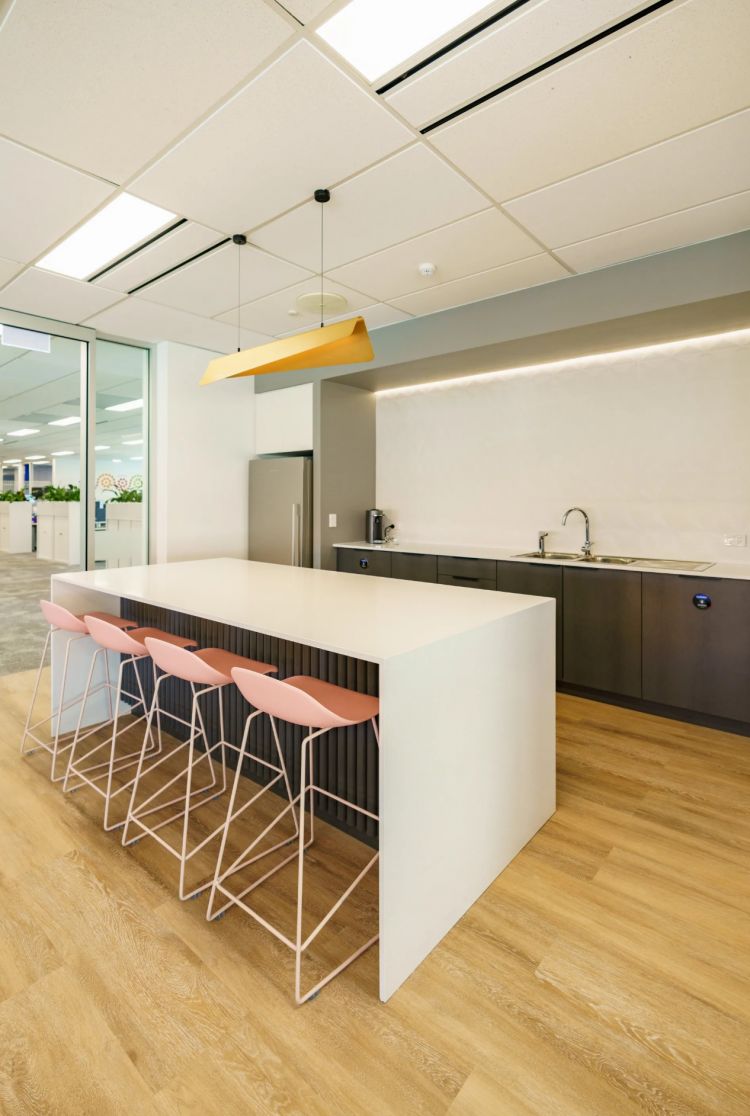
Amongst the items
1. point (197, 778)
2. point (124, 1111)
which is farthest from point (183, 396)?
point (124, 1111)

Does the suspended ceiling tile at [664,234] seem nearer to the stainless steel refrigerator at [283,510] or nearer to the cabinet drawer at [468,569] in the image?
the cabinet drawer at [468,569]

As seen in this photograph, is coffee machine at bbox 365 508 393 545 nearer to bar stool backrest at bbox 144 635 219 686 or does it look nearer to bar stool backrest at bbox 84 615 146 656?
bar stool backrest at bbox 84 615 146 656

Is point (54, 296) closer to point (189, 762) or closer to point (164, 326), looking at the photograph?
point (164, 326)

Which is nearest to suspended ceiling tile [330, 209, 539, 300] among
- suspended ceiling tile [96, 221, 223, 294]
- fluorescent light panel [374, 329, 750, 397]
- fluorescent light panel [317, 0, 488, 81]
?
suspended ceiling tile [96, 221, 223, 294]

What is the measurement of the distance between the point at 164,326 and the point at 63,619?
2604mm

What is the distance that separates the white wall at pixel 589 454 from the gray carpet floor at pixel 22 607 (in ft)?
9.85

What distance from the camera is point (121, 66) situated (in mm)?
1827

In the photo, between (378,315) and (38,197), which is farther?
(378,315)

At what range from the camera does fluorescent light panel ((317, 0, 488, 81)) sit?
1633mm

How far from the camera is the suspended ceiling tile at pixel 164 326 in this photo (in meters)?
4.06

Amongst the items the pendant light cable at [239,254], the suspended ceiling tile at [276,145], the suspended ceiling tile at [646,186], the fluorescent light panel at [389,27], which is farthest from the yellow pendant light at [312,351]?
the suspended ceiling tile at [646,186]

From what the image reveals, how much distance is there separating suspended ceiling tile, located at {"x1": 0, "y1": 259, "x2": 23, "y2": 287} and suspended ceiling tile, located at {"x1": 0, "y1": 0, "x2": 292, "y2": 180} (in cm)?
128

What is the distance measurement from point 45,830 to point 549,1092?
6.59 ft

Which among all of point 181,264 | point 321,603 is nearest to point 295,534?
point 181,264
